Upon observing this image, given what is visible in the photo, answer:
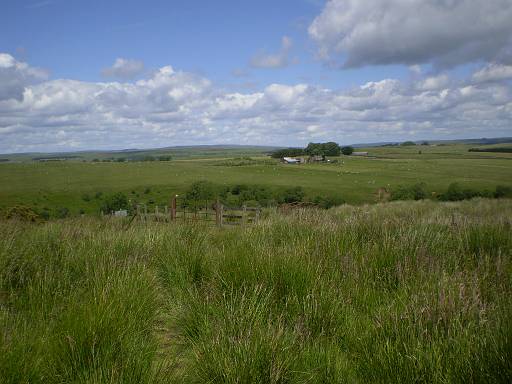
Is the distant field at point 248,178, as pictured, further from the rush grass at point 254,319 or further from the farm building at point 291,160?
the rush grass at point 254,319

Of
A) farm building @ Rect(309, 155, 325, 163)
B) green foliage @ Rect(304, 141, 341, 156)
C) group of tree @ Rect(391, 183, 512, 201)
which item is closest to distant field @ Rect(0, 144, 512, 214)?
group of tree @ Rect(391, 183, 512, 201)

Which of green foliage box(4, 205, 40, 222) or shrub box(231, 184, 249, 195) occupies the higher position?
green foliage box(4, 205, 40, 222)

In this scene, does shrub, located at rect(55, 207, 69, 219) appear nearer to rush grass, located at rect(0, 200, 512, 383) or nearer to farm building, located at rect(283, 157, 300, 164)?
rush grass, located at rect(0, 200, 512, 383)

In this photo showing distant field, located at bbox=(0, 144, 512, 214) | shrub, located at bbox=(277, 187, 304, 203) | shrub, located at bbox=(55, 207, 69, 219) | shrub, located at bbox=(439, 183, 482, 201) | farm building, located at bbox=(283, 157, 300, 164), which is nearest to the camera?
shrub, located at bbox=(55, 207, 69, 219)

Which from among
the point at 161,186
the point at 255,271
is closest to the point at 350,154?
the point at 161,186

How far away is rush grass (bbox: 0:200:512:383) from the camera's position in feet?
9.41

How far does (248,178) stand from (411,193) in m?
60.6

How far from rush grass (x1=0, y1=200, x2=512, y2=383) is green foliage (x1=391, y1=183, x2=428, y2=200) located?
252 feet

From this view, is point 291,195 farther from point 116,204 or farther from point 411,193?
point 116,204

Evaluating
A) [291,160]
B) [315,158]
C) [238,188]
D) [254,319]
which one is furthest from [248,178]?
[254,319]

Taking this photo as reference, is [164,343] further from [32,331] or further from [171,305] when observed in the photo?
[32,331]

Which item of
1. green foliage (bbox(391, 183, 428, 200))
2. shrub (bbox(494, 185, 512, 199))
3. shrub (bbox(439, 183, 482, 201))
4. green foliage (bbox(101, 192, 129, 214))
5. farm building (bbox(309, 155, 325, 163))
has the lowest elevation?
green foliage (bbox(101, 192, 129, 214))

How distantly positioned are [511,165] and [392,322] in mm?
100775

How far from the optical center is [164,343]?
12.6 feet
